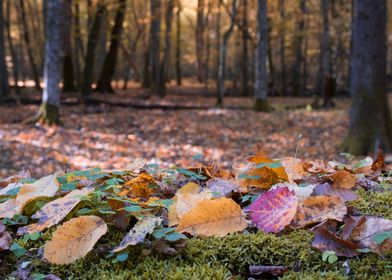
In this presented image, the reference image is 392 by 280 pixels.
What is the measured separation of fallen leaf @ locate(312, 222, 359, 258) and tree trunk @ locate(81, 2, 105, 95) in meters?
17.1

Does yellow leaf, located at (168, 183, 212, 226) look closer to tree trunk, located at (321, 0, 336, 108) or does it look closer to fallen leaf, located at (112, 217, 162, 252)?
fallen leaf, located at (112, 217, 162, 252)

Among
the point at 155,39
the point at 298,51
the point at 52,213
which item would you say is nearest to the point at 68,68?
the point at 155,39

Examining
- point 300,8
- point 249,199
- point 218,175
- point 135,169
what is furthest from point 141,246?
point 300,8

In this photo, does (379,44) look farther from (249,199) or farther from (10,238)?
(10,238)

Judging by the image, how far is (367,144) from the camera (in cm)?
796

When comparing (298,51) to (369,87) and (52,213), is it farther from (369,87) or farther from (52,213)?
(52,213)

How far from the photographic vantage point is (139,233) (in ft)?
4.99

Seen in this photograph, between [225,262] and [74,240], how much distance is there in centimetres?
54

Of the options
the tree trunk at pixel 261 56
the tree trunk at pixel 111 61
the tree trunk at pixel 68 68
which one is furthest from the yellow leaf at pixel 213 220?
the tree trunk at pixel 111 61

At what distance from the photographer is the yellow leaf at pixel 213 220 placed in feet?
5.31

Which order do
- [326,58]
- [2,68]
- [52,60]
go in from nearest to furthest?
[52,60], [2,68], [326,58]

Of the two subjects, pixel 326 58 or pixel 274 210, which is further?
pixel 326 58

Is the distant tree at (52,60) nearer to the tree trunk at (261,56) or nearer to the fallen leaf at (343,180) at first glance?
the tree trunk at (261,56)

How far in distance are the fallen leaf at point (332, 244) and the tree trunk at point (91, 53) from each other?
56.0 feet
